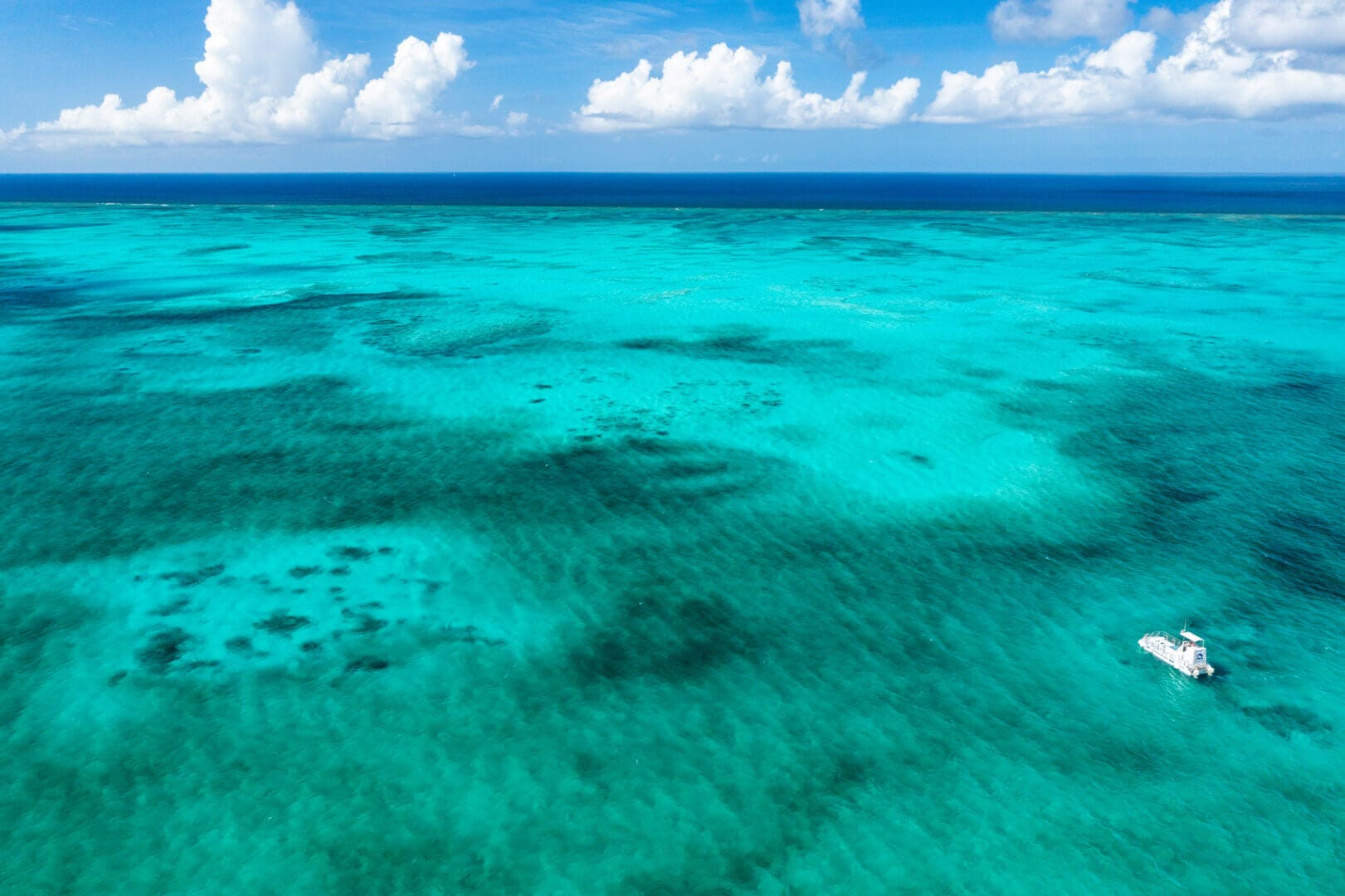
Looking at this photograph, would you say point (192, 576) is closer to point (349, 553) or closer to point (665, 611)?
point (349, 553)

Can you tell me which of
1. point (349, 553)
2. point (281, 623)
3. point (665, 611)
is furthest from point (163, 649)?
point (665, 611)

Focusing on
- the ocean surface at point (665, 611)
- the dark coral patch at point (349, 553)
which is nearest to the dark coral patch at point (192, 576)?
the ocean surface at point (665, 611)

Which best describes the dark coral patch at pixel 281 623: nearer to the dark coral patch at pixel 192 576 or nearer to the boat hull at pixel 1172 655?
the dark coral patch at pixel 192 576

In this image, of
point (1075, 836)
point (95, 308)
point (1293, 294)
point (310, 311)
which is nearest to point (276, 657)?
point (1075, 836)

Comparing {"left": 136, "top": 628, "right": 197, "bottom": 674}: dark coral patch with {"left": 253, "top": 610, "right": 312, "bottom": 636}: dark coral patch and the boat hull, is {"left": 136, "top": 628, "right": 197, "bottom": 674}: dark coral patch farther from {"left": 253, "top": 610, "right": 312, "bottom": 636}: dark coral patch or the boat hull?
the boat hull

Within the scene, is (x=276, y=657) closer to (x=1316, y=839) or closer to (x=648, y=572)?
(x=648, y=572)
